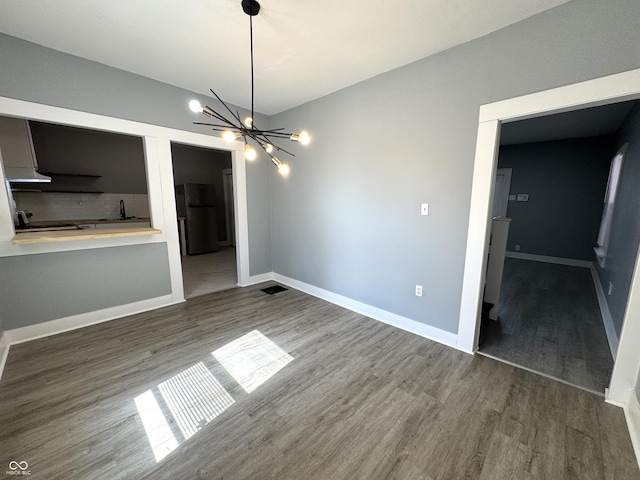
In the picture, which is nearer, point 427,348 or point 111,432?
point 111,432

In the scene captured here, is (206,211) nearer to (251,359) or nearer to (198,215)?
(198,215)

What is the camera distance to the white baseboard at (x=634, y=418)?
1387 mm

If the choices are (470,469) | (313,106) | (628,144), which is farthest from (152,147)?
(628,144)

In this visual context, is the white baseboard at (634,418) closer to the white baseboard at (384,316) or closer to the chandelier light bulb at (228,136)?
the white baseboard at (384,316)

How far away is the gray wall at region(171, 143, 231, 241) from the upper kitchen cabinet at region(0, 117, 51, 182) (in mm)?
3001

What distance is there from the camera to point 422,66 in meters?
2.33

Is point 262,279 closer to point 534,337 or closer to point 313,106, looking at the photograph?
point 313,106

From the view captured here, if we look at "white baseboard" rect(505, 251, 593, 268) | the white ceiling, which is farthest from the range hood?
"white baseboard" rect(505, 251, 593, 268)

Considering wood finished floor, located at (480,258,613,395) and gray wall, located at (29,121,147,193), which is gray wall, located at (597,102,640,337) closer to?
wood finished floor, located at (480,258,613,395)

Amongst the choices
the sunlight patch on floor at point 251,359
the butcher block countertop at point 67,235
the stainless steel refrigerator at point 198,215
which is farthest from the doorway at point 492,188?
the stainless steel refrigerator at point 198,215

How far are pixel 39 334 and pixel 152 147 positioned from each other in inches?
88.4

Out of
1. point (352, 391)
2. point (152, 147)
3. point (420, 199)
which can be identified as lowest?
point (352, 391)

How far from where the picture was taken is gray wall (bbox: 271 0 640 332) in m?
1.66

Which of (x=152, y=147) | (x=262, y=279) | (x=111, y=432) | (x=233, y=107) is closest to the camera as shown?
(x=111, y=432)
